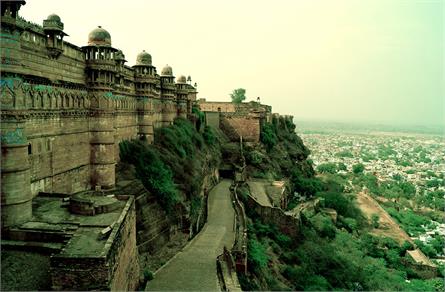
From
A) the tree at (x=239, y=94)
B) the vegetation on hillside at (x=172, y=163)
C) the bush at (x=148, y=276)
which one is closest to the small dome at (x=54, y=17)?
the vegetation on hillside at (x=172, y=163)

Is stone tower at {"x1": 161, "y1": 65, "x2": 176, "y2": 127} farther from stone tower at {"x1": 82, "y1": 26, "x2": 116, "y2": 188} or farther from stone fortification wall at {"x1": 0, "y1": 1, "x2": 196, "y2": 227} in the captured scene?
stone tower at {"x1": 82, "y1": 26, "x2": 116, "y2": 188}

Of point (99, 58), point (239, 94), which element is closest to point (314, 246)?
point (99, 58)

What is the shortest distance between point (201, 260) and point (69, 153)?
284 inches

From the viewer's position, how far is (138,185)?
20.1m

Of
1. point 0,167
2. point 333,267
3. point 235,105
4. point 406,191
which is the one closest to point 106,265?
point 0,167

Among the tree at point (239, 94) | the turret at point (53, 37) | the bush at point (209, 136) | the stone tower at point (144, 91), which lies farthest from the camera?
the tree at point (239, 94)

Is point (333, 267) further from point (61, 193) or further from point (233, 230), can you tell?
point (61, 193)

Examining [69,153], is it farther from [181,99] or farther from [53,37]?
[181,99]

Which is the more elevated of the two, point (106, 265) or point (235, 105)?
point (235, 105)

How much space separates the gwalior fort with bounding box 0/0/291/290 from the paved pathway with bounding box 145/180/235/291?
1.34 meters

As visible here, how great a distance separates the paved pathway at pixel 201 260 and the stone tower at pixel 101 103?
5051 mm

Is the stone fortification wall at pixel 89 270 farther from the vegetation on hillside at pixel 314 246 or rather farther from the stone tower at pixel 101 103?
the stone tower at pixel 101 103

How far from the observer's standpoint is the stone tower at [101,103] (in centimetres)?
1903

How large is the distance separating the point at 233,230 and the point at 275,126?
3244 centimetres
